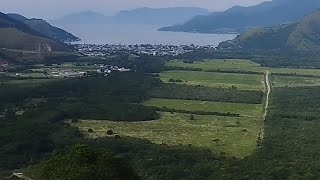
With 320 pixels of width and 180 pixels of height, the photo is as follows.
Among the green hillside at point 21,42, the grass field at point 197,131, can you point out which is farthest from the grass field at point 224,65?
the grass field at point 197,131

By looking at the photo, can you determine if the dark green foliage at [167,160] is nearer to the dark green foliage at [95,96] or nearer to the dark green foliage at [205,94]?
the dark green foliage at [95,96]

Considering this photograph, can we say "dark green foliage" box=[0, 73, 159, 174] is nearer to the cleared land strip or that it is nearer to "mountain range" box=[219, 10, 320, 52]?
the cleared land strip

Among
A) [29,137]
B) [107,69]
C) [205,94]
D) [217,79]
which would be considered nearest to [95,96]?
[205,94]

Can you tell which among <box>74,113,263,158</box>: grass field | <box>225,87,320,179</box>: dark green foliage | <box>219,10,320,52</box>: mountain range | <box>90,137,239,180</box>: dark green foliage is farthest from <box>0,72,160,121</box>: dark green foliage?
<box>219,10,320,52</box>: mountain range

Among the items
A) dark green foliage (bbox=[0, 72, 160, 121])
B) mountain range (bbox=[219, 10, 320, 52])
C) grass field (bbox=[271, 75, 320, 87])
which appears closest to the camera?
dark green foliage (bbox=[0, 72, 160, 121])

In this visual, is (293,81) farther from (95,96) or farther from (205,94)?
(95,96)

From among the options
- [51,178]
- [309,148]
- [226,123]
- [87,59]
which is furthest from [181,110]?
[87,59]
